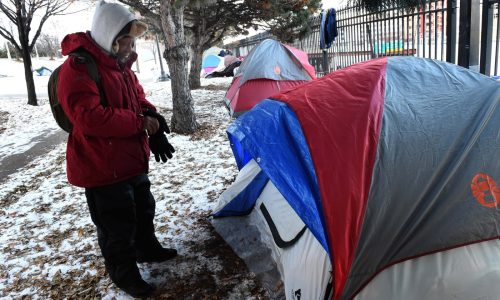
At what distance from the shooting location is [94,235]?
344 centimetres

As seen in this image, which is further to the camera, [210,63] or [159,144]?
[210,63]

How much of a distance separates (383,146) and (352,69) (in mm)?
663

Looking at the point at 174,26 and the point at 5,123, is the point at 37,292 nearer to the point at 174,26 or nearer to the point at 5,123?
the point at 174,26

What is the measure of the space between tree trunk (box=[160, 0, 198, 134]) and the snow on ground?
51 cm

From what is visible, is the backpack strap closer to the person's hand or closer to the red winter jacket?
the red winter jacket

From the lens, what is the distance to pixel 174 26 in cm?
608

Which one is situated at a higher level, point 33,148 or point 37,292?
point 33,148

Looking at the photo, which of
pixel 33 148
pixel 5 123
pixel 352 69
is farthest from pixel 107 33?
pixel 5 123

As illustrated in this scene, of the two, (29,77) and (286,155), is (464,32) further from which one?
(29,77)

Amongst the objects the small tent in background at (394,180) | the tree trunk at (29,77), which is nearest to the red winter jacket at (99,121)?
the small tent in background at (394,180)

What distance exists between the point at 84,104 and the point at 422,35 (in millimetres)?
7157

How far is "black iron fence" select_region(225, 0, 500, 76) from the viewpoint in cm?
523

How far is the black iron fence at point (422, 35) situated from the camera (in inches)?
206

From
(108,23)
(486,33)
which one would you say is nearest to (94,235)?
(108,23)
